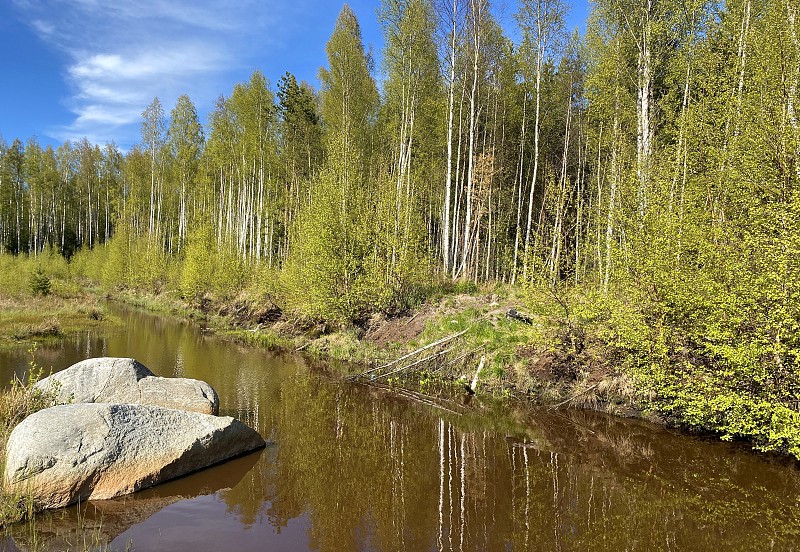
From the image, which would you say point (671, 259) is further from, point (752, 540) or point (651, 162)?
point (752, 540)

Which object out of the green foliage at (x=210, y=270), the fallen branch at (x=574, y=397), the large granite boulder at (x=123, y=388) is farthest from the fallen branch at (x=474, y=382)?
the green foliage at (x=210, y=270)

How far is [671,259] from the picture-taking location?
925cm

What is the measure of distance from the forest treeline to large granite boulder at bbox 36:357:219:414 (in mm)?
8295

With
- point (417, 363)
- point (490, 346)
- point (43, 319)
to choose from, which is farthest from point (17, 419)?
point (43, 319)

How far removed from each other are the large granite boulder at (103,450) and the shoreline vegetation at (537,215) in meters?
8.12

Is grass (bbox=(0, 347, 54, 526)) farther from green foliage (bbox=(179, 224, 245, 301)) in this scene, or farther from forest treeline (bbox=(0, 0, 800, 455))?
green foliage (bbox=(179, 224, 245, 301))

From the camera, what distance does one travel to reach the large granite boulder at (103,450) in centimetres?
629

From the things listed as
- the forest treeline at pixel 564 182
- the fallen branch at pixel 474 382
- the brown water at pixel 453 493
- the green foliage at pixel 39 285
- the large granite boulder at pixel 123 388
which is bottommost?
the brown water at pixel 453 493

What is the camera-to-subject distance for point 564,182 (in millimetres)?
21703

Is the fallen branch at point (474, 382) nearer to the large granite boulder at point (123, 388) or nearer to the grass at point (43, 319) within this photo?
the large granite boulder at point (123, 388)

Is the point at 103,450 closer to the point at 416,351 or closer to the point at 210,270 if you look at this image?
the point at 416,351

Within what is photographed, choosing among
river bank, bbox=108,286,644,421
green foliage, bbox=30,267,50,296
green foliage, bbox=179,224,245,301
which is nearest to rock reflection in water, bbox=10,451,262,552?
river bank, bbox=108,286,644,421

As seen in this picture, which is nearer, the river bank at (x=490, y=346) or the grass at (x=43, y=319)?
the river bank at (x=490, y=346)

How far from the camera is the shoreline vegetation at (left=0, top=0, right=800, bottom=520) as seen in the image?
858cm
